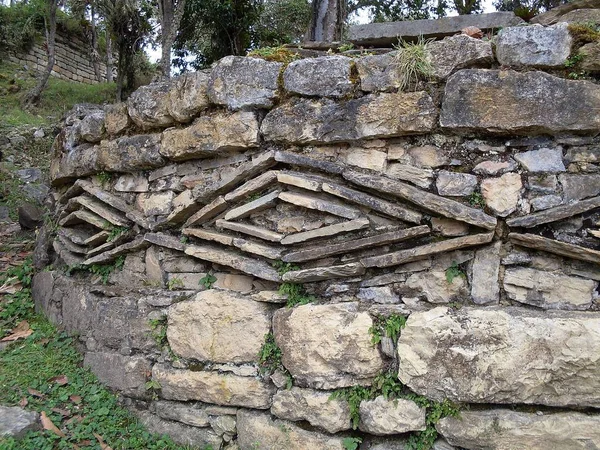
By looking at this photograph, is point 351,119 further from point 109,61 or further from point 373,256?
point 109,61

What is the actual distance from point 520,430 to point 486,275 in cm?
81

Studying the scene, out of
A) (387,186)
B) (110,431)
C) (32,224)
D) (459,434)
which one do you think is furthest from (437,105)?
(32,224)

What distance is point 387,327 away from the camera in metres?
2.75

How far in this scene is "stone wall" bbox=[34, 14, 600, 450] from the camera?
2.55m

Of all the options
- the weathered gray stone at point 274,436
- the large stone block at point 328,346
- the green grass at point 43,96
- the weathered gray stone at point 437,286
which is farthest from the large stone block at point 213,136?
the green grass at point 43,96

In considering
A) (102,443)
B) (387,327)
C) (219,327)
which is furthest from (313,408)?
(102,443)

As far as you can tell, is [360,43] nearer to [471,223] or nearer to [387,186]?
[387,186]

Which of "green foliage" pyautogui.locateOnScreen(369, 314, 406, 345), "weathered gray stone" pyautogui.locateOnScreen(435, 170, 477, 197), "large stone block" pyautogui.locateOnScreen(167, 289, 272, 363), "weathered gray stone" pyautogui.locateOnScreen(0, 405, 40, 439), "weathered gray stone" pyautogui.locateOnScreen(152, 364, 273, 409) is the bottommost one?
"weathered gray stone" pyautogui.locateOnScreen(0, 405, 40, 439)

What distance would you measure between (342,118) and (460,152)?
0.72 m

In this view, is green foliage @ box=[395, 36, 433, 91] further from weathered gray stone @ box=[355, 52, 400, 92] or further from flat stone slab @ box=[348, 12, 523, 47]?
flat stone slab @ box=[348, 12, 523, 47]

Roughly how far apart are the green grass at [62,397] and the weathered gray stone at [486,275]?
2180 mm

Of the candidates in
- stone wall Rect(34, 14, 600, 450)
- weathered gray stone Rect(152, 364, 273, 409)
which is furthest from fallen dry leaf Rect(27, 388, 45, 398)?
weathered gray stone Rect(152, 364, 273, 409)

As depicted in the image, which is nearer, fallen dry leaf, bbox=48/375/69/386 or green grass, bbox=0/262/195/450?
green grass, bbox=0/262/195/450

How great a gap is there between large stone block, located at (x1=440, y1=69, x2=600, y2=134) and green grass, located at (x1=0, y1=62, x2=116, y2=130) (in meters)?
9.57
